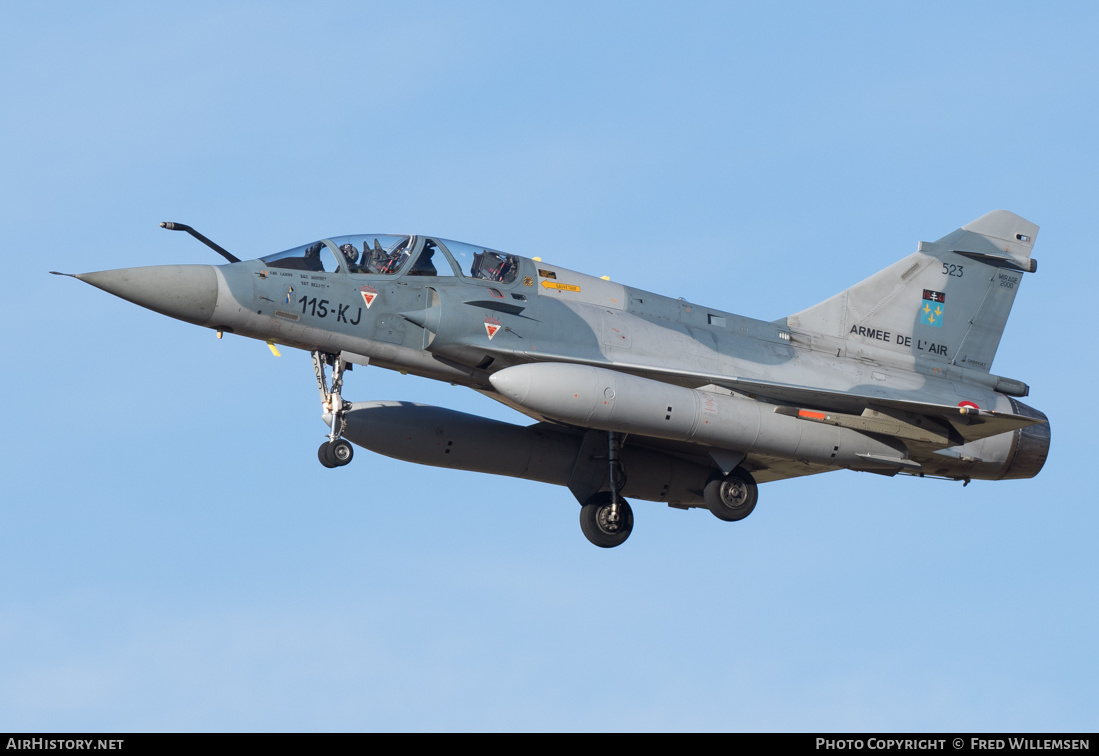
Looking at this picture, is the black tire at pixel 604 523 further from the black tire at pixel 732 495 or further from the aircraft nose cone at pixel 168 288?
the aircraft nose cone at pixel 168 288

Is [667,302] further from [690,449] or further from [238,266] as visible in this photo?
[238,266]

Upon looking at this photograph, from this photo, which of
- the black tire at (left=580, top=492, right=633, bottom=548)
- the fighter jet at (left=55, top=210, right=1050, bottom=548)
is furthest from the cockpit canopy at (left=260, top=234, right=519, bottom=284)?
the black tire at (left=580, top=492, right=633, bottom=548)

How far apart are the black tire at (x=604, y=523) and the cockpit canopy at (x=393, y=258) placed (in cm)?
387

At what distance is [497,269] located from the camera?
2070cm

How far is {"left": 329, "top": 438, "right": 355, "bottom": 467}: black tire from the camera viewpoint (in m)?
19.3

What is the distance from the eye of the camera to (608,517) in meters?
22.1

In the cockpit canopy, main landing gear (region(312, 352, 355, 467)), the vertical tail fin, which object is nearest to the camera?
main landing gear (region(312, 352, 355, 467))

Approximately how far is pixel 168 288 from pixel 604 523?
739cm

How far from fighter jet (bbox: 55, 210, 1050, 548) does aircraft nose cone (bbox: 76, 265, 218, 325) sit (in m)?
0.03

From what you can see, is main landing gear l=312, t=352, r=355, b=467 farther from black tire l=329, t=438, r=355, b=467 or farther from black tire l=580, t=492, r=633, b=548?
black tire l=580, t=492, r=633, b=548

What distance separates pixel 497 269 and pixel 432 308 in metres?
1.27

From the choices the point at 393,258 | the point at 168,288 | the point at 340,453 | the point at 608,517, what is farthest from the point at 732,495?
the point at 168,288
